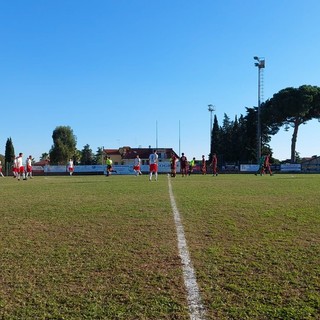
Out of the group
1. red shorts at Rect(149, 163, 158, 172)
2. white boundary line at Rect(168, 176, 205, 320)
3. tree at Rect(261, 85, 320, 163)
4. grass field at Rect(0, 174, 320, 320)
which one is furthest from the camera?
tree at Rect(261, 85, 320, 163)

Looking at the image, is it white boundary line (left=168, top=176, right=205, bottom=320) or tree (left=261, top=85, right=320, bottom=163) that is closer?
white boundary line (left=168, top=176, right=205, bottom=320)

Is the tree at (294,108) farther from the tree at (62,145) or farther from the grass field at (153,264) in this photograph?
the grass field at (153,264)

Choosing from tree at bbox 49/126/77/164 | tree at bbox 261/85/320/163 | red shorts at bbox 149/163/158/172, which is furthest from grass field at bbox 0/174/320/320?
tree at bbox 49/126/77/164

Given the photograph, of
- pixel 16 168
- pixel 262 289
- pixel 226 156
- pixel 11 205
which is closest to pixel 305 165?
pixel 226 156

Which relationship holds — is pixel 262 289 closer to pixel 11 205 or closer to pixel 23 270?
pixel 23 270

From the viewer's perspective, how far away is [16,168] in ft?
93.9

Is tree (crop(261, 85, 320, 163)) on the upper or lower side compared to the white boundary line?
upper

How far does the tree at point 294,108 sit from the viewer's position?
67375 mm

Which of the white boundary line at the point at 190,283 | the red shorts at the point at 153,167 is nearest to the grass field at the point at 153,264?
the white boundary line at the point at 190,283

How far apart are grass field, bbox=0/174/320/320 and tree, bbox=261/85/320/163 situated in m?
61.9

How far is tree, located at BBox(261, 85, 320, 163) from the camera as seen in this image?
221 feet

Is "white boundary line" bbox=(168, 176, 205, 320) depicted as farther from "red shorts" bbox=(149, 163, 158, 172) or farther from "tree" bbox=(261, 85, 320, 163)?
"tree" bbox=(261, 85, 320, 163)

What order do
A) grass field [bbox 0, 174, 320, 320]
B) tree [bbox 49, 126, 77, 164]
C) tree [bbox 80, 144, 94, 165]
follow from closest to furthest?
grass field [bbox 0, 174, 320, 320] < tree [bbox 49, 126, 77, 164] < tree [bbox 80, 144, 94, 165]

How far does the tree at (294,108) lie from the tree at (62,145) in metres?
48.0
